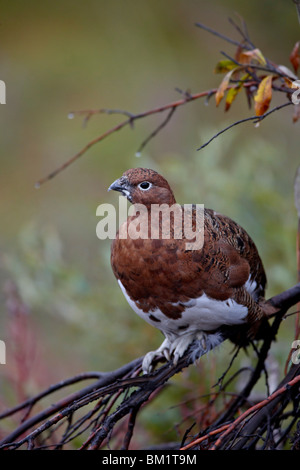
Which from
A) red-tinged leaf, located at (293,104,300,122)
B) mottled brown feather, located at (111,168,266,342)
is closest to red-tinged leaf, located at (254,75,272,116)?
red-tinged leaf, located at (293,104,300,122)

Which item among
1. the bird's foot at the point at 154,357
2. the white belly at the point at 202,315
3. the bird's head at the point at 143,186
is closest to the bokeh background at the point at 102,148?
the bird's foot at the point at 154,357

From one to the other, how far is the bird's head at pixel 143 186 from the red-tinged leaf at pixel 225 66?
0.44 metres

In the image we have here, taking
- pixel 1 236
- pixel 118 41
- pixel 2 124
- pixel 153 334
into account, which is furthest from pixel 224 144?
pixel 2 124

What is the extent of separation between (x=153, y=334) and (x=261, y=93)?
2171 mm

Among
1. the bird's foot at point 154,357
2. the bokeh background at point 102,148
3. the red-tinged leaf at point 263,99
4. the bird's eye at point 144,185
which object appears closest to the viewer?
the red-tinged leaf at point 263,99

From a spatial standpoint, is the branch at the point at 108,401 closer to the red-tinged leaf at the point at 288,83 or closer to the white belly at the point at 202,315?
the white belly at the point at 202,315

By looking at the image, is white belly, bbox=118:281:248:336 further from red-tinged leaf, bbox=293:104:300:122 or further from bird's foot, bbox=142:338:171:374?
red-tinged leaf, bbox=293:104:300:122

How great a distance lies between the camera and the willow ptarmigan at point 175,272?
214 cm

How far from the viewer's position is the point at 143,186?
7.11 feet

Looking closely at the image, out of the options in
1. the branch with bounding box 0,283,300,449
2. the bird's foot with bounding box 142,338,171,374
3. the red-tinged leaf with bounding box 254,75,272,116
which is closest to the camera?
the branch with bounding box 0,283,300,449

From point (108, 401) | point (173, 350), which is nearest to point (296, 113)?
point (173, 350)

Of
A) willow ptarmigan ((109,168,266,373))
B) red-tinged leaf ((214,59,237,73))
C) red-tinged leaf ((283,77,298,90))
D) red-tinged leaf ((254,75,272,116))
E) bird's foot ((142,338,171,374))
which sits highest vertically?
red-tinged leaf ((214,59,237,73))

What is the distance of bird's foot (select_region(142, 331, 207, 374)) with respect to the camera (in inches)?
90.1

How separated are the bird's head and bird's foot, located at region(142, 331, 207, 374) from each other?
1.70 ft
